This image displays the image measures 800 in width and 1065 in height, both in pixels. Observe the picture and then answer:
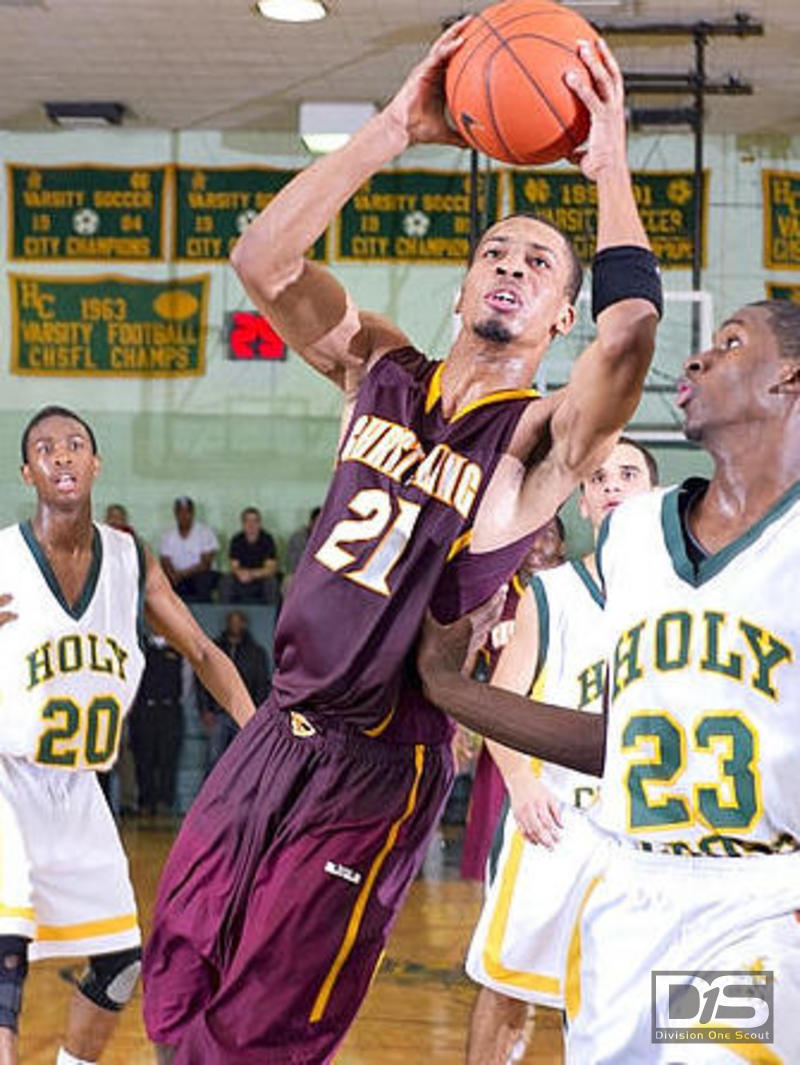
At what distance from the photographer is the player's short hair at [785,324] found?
9.25ft

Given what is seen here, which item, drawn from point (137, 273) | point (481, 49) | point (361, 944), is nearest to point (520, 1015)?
point (361, 944)

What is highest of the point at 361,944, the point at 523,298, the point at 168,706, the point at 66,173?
the point at 66,173

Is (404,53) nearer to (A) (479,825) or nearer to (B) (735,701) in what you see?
(A) (479,825)

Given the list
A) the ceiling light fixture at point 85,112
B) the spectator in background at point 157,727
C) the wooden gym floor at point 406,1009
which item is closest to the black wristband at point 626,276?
the wooden gym floor at point 406,1009

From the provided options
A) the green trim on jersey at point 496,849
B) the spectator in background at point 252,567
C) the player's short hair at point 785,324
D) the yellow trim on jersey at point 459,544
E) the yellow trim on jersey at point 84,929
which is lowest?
the yellow trim on jersey at point 84,929

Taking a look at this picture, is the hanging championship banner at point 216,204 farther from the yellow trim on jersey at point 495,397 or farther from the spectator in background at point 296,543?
the yellow trim on jersey at point 495,397

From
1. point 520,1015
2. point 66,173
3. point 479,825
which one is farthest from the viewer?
point 66,173

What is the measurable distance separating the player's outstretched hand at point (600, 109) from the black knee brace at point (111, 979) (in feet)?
Result: 8.64

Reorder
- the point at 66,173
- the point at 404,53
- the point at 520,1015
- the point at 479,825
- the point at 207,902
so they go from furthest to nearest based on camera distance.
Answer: the point at 66,173 < the point at 404,53 < the point at 479,825 < the point at 520,1015 < the point at 207,902

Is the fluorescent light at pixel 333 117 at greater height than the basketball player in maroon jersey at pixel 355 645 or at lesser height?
greater

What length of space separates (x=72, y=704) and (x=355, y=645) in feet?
6.15

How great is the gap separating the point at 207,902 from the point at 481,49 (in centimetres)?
178

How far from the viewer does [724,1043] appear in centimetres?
257

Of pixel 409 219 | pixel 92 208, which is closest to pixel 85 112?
pixel 92 208
